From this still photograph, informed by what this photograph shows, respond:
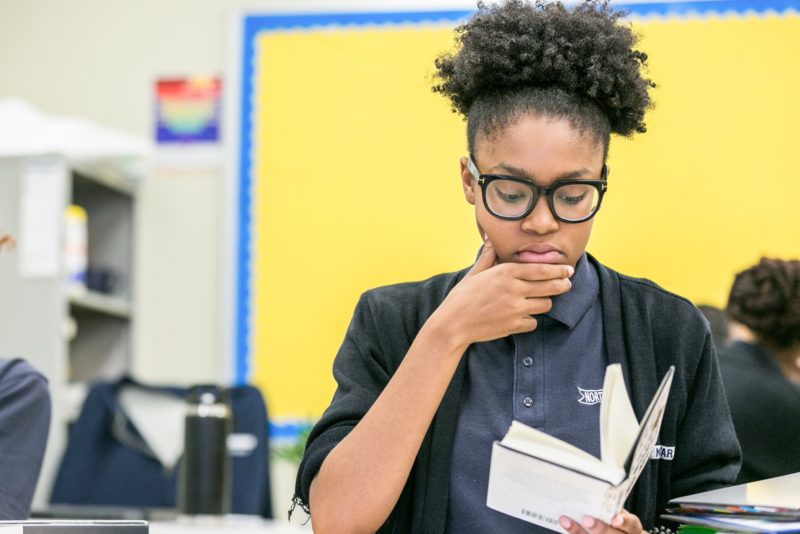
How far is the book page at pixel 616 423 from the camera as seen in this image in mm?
985

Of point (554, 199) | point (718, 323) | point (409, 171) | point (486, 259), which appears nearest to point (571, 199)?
point (554, 199)

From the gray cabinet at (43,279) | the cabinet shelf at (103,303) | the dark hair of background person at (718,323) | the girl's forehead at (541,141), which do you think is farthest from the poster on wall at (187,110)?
the girl's forehead at (541,141)

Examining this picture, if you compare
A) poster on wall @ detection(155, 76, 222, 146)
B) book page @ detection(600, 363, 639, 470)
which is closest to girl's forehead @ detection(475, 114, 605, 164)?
book page @ detection(600, 363, 639, 470)

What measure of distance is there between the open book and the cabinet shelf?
8.85 ft

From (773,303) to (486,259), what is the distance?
1.57 meters

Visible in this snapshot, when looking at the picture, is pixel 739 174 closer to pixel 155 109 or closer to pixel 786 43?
Answer: pixel 786 43

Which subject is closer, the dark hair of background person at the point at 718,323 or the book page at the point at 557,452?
the book page at the point at 557,452

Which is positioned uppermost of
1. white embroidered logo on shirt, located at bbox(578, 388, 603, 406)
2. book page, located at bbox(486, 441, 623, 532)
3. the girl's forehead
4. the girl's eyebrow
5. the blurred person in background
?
the girl's forehead

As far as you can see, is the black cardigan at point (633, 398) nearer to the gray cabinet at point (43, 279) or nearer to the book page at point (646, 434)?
the book page at point (646, 434)

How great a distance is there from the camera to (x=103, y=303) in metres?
3.64

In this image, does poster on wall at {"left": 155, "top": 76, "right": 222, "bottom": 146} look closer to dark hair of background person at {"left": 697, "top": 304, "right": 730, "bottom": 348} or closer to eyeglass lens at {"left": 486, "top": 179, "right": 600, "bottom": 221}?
dark hair of background person at {"left": 697, "top": 304, "right": 730, "bottom": 348}

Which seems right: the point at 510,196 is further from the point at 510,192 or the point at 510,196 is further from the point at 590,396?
the point at 590,396

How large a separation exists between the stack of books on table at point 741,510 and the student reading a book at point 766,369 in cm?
127

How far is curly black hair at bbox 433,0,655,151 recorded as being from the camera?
115 cm
